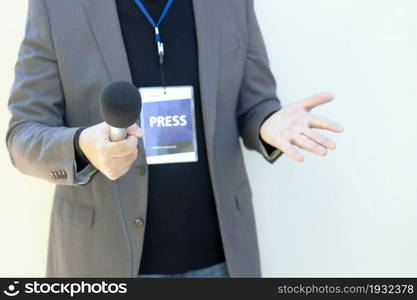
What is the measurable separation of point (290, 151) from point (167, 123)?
0.99 feet

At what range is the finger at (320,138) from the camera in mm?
1025

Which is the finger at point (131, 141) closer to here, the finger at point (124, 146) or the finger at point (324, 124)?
the finger at point (124, 146)

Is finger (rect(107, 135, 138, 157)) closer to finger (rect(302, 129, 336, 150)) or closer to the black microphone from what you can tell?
the black microphone

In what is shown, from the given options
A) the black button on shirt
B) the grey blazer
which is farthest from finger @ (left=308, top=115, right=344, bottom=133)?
the black button on shirt

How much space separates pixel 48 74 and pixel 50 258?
53 cm

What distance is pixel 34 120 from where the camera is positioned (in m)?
1.11

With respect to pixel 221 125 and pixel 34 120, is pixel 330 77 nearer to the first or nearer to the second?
Result: pixel 221 125

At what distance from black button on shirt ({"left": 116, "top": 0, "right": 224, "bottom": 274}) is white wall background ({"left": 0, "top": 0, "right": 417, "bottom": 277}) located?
Answer: 1.83ft

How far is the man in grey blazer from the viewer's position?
1078 mm

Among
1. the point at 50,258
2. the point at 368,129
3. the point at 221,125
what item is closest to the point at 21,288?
the point at 50,258

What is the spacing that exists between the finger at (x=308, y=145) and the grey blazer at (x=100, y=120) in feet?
0.50

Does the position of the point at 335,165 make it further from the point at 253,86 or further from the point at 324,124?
the point at 324,124

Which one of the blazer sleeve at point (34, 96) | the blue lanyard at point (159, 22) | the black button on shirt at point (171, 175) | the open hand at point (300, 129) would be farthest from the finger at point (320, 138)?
the blazer sleeve at point (34, 96)

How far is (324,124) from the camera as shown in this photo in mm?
1051
